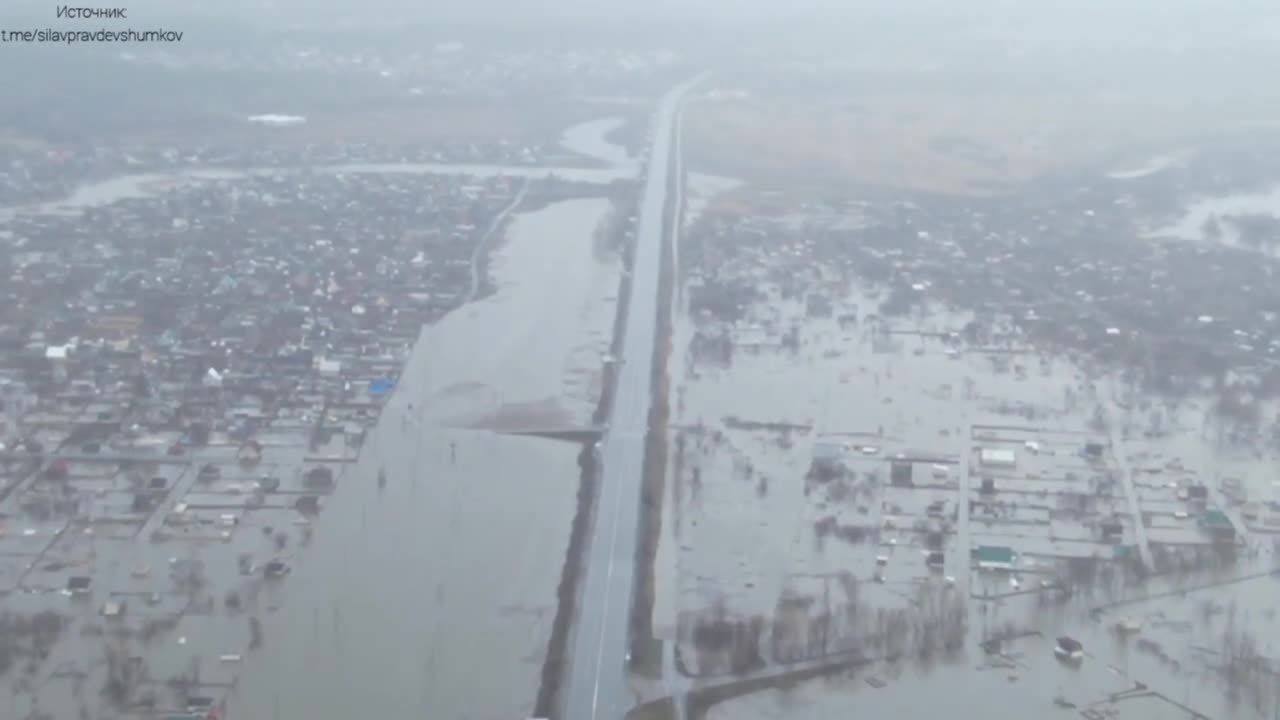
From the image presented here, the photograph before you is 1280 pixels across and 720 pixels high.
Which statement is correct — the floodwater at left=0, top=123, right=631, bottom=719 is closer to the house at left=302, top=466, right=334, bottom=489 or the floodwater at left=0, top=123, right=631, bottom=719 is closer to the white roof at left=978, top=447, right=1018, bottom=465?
the house at left=302, top=466, right=334, bottom=489

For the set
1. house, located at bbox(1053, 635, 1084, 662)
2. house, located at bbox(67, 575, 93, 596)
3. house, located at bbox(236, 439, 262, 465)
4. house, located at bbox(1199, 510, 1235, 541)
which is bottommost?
house, located at bbox(1053, 635, 1084, 662)

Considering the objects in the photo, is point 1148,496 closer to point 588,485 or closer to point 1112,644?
point 1112,644

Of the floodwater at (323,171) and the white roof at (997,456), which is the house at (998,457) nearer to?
the white roof at (997,456)

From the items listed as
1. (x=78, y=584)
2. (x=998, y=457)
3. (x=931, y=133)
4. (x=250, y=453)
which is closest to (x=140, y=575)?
(x=78, y=584)

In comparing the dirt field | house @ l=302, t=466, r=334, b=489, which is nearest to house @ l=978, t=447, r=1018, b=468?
house @ l=302, t=466, r=334, b=489

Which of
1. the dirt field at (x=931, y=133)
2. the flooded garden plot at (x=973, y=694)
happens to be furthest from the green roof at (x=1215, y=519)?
the dirt field at (x=931, y=133)

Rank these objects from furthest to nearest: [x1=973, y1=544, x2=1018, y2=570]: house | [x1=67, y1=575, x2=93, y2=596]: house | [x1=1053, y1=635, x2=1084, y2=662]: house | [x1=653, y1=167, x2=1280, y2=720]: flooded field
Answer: [x1=973, y1=544, x2=1018, y2=570]: house, [x1=67, y1=575, x2=93, y2=596]: house, [x1=1053, y1=635, x2=1084, y2=662]: house, [x1=653, y1=167, x2=1280, y2=720]: flooded field
